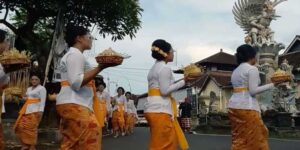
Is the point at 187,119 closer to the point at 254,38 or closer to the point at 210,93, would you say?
the point at 254,38

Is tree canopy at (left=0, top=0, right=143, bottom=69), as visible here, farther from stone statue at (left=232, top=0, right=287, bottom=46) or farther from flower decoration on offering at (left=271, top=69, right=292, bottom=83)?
flower decoration on offering at (left=271, top=69, right=292, bottom=83)

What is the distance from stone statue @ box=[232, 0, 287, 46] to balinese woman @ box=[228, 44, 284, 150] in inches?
498

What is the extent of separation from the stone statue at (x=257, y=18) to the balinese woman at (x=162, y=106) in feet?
44.3

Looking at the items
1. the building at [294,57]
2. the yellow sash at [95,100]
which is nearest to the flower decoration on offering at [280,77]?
the yellow sash at [95,100]

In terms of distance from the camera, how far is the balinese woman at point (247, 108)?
6.04 metres

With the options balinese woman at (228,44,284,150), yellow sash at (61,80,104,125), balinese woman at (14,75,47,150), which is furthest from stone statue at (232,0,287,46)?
yellow sash at (61,80,104,125)

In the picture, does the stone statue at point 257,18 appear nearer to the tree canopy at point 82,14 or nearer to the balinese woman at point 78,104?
the tree canopy at point 82,14

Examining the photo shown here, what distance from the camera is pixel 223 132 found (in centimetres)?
1814

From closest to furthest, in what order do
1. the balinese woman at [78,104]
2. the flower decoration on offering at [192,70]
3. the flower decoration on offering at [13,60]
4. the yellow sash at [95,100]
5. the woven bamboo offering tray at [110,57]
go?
the woven bamboo offering tray at [110,57] → the balinese woman at [78,104] → the yellow sash at [95,100] → the flower decoration on offering at [13,60] → the flower decoration on offering at [192,70]

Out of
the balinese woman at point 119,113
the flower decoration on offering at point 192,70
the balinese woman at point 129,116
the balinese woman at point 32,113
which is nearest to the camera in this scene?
the flower decoration on offering at point 192,70

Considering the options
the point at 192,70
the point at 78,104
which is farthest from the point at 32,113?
the point at 78,104

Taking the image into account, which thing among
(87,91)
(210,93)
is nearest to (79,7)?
(87,91)

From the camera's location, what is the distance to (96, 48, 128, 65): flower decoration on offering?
4.07 metres

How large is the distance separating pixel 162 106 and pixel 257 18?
1426 centimetres
